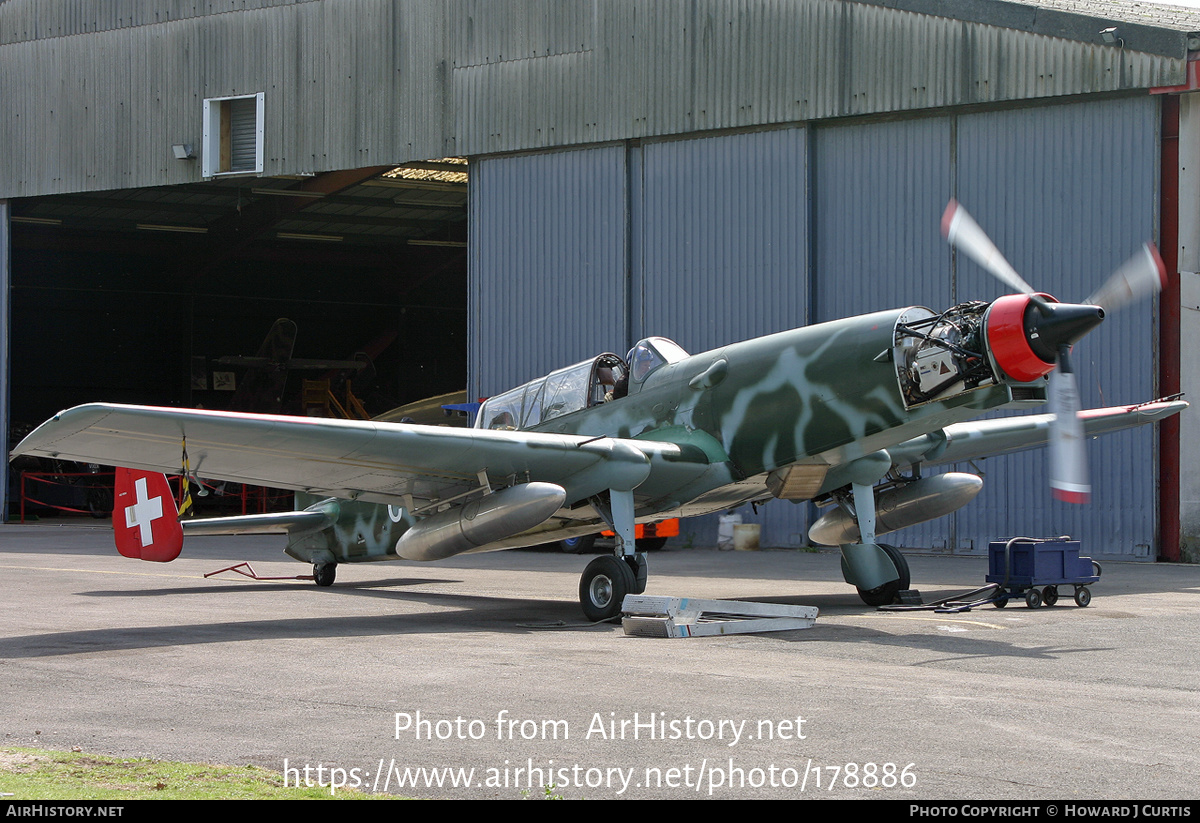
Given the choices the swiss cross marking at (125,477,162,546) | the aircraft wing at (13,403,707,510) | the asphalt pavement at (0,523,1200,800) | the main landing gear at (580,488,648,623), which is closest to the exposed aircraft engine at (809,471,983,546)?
the asphalt pavement at (0,523,1200,800)

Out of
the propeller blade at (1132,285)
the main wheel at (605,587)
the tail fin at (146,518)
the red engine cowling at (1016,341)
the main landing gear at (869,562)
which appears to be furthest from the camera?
the tail fin at (146,518)

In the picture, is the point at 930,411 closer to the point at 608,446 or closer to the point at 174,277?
the point at 608,446

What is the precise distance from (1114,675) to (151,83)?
27719mm

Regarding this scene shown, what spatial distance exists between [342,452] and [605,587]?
2.90m

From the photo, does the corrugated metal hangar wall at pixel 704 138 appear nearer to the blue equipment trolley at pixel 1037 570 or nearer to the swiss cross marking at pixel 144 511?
the blue equipment trolley at pixel 1037 570

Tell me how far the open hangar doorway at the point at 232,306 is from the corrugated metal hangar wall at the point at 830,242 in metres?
16.8

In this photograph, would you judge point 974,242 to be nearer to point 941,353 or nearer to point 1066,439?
point 941,353

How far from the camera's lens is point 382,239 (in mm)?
46594

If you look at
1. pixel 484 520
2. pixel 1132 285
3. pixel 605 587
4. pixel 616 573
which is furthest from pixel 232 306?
pixel 1132 285

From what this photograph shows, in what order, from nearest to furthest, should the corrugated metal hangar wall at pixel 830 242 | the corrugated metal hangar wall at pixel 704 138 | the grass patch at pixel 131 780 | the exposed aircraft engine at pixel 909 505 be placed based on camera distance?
the grass patch at pixel 131 780
the exposed aircraft engine at pixel 909 505
the corrugated metal hangar wall at pixel 830 242
the corrugated metal hangar wall at pixel 704 138

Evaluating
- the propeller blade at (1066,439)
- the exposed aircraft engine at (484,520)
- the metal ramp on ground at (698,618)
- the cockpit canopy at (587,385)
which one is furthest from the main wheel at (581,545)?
the propeller blade at (1066,439)

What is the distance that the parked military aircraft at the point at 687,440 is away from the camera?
9734 millimetres
